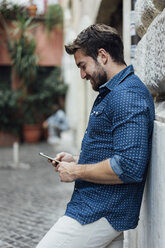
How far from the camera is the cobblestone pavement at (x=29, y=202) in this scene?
12.7 feet

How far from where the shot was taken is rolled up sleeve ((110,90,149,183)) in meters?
1.43

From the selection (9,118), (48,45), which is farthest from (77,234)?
(48,45)

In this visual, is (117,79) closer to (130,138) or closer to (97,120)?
(97,120)

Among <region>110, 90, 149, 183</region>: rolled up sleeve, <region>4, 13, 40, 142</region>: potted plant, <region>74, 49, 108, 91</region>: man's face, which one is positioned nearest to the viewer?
<region>110, 90, 149, 183</region>: rolled up sleeve

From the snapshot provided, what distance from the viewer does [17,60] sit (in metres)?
11.5

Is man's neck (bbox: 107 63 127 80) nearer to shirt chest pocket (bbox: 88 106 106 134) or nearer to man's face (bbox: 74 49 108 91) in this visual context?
man's face (bbox: 74 49 108 91)

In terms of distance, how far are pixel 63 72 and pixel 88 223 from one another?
11032 millimetres

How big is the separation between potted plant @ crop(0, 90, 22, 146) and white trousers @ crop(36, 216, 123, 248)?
976 cm

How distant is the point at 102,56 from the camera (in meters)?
1.67

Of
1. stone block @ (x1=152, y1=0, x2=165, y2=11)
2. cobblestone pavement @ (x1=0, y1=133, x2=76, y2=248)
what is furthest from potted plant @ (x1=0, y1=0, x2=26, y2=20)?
stone block @ (x1=152, y1=0, x2=165, y2=11)

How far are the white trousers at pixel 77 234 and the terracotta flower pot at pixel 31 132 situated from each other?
10.2 meters

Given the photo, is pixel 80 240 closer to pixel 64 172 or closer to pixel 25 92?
pixel 64 172

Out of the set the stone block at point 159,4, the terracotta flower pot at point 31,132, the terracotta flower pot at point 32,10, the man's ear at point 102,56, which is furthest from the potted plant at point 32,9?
the man's ear at point 102,56

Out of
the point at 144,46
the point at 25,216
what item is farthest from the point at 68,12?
the point at 144,46
